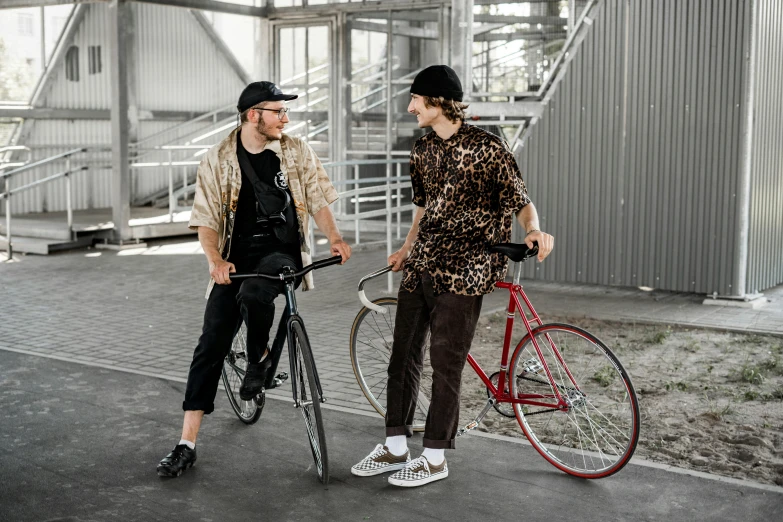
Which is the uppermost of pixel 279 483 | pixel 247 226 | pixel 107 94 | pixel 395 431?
pixel 107 94

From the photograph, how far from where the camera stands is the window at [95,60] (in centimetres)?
1836

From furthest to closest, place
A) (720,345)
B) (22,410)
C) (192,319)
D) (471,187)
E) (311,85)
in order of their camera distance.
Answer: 1. (311,85)
2. (192,319)
3. (720,345)
4. (22,410)
5. (471,187)

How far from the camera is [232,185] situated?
4965 mm

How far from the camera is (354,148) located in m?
16.9

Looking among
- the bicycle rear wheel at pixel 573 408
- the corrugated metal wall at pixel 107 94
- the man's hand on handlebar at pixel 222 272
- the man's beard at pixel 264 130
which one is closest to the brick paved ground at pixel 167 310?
the bicycle rear wheel at pixel 573 408

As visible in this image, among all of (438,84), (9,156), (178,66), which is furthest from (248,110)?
(178,66)

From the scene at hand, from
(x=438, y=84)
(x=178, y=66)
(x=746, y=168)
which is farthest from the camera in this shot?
(x=178, y=66)

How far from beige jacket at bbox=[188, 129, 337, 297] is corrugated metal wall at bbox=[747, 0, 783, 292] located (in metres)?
5.77

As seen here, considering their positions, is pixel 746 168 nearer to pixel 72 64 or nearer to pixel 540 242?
pixel 540 242

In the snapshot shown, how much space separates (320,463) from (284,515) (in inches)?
17.4

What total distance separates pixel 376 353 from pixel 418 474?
1049 mm

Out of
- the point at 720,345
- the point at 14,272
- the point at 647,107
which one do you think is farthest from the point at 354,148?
the point at 720,345

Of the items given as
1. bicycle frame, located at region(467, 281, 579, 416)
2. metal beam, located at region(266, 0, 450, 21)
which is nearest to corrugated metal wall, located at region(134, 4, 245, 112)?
metal beam, located at region(266, 0, 450, 21)

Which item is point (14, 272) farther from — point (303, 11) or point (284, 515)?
point (284, 515)
